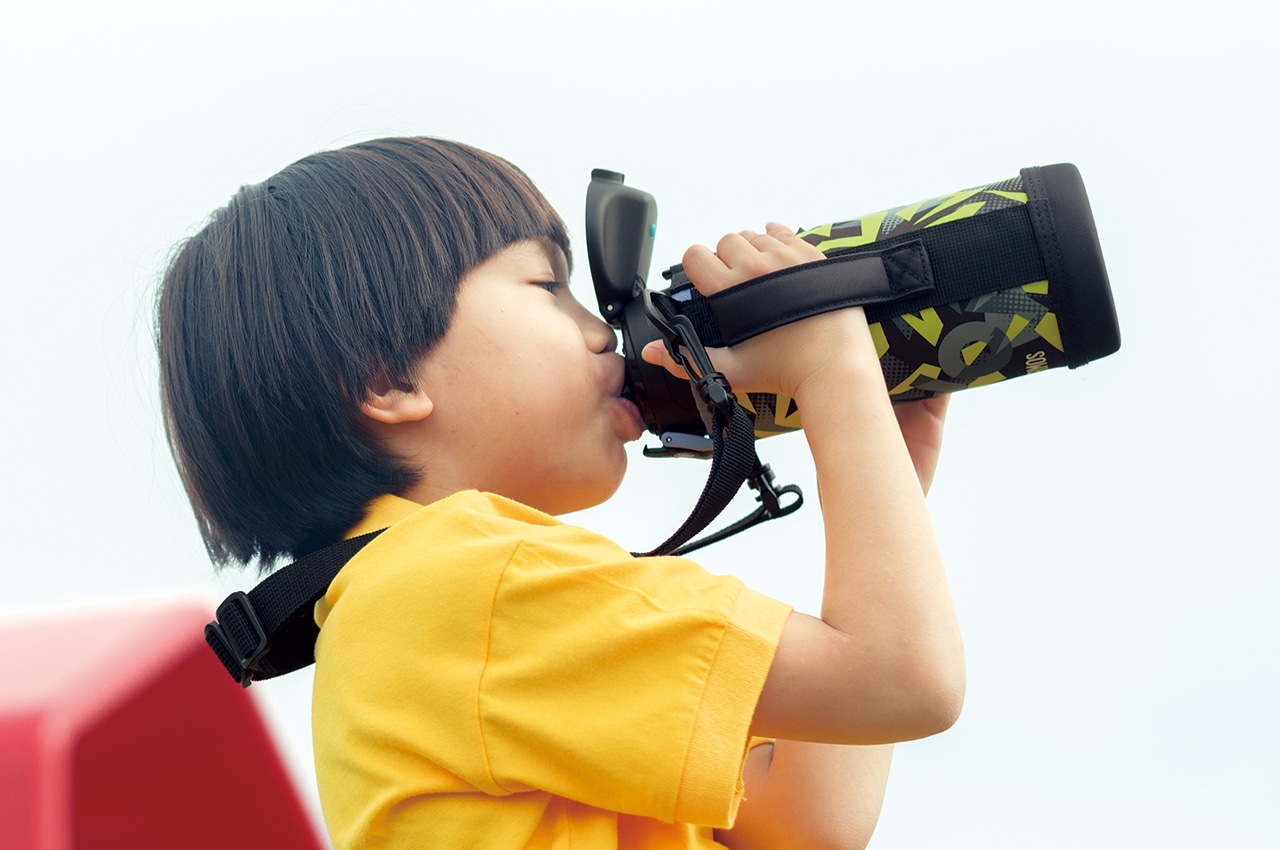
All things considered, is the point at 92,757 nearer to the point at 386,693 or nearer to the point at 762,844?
the point at 386,693

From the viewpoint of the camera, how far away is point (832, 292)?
2.27 ft

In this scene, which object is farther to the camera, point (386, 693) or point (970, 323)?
point (970, 323)

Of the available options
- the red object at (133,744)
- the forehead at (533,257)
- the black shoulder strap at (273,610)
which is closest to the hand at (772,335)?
the forehead at (533,257)

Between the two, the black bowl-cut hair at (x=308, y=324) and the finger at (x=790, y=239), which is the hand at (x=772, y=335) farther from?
the black bowl-cut hair at (x=308, y=324)

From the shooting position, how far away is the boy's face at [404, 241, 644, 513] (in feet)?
2.41

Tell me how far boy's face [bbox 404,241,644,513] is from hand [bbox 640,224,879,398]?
5 cm

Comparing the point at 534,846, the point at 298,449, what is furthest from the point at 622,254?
the point at 534,846

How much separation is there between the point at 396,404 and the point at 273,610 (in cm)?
15

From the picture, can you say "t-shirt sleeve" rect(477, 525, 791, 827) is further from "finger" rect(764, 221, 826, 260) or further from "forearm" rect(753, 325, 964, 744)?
"finger" rect(764, 221, 826, 260)

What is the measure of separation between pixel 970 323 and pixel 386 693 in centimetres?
40

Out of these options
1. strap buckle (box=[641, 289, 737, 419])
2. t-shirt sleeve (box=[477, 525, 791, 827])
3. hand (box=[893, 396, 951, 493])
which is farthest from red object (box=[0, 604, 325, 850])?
hand (box=[893, 396, 951, 493])

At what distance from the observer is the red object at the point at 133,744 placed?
0.72 metres

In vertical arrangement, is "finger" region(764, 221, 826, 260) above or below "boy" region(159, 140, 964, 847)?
above

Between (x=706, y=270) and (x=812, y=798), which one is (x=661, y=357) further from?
(x=812, y=798)
